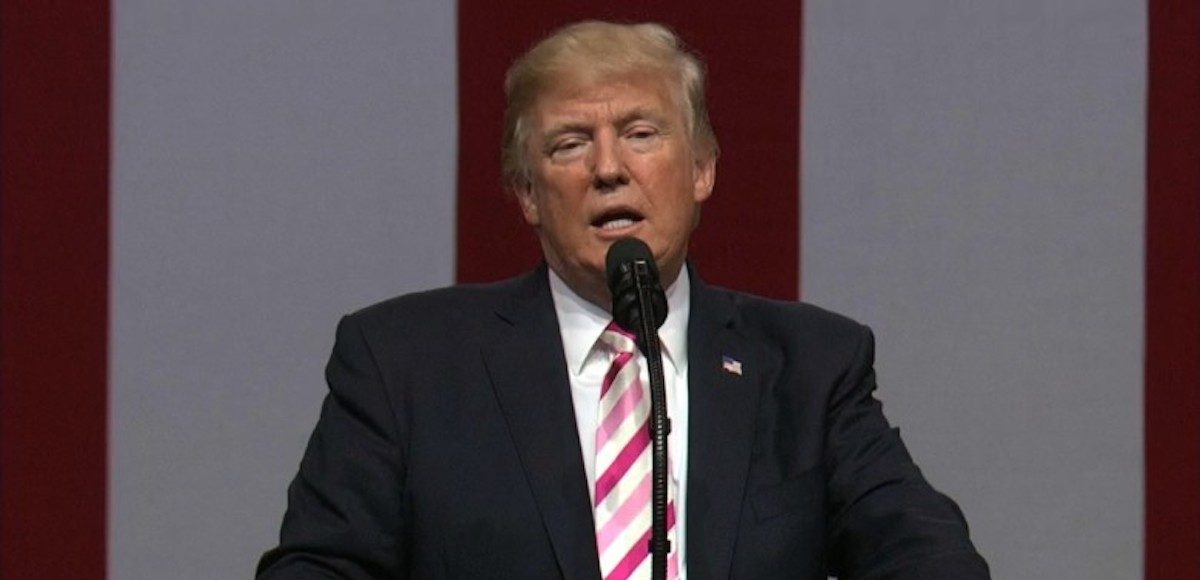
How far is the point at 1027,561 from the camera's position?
2680mm

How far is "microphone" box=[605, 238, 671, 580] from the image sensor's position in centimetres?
148

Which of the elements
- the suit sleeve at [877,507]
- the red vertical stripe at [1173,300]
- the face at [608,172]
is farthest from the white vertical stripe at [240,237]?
the red vertical stripe at [1173,300]

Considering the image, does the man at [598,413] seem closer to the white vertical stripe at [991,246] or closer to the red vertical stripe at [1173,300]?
the white vertical stripe at [991,246]

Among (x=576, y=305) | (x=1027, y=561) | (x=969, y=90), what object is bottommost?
(x=1027, y=561)

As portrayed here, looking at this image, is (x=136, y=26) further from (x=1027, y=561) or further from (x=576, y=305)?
(x=1027, y=561)

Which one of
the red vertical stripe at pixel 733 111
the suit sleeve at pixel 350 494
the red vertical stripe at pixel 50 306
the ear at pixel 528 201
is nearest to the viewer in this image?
the suit sleeve at pixel 350 494

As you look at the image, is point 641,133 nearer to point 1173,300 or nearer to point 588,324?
point 588,324

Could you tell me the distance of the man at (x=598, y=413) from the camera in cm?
178

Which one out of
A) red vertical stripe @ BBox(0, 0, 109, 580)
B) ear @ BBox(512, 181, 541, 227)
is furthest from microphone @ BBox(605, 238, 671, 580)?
red vertical stripe @ BBox(0, 0, 109, 580)

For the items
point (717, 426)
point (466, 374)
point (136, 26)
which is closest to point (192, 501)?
point (136, 26)

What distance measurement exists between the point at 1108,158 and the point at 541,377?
1146mm

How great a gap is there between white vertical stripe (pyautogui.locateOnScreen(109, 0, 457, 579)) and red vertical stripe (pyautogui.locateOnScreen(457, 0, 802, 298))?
10 cm

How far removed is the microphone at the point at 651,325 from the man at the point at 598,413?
0.78 ft

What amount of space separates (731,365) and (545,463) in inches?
8.9
